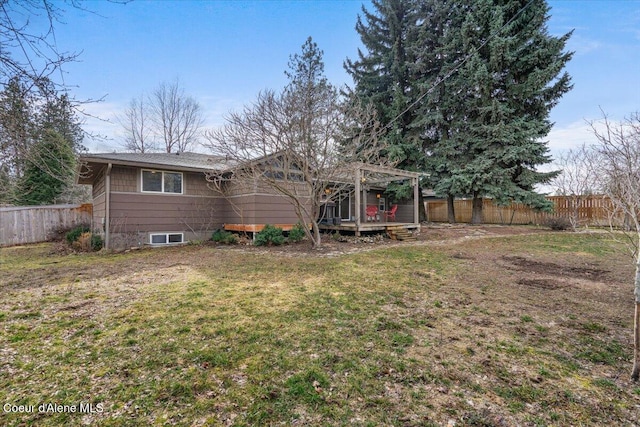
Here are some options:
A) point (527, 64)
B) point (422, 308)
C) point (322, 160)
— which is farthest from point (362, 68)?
point (422, 308)

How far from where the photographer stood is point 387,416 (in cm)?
202

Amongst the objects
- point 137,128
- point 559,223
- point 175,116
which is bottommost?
point 559,223

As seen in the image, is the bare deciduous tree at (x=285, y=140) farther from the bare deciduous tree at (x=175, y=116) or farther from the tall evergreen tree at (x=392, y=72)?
the bare deciduous tree at (x=175, y=116)

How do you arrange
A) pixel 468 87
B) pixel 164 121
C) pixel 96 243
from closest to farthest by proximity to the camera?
pixel 96 243 → pixel 468 87 → pixel 164 121

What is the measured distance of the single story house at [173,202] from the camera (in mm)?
9734

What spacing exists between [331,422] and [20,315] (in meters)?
4.38

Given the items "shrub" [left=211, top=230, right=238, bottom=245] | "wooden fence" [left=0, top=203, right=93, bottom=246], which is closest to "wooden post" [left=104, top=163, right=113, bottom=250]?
"shrub" [left=211, top=230, right=238, bottom=245]

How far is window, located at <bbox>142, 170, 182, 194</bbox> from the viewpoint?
10.4 metres

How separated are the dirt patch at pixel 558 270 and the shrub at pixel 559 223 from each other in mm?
8582

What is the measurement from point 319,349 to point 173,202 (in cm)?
991

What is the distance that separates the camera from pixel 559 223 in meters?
13.7

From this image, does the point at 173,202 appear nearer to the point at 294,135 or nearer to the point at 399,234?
the point at 294,135

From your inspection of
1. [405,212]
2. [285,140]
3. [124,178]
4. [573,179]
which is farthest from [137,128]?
[573,179]

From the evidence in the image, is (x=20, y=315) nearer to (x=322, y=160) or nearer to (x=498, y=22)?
(x=322, y=160)
